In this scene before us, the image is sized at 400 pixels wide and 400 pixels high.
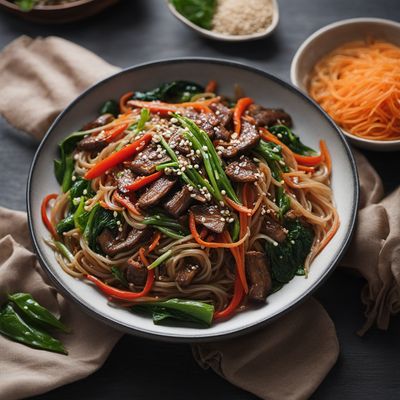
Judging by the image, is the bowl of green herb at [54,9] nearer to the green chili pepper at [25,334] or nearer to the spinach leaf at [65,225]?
the spinach leaf at [65,225]

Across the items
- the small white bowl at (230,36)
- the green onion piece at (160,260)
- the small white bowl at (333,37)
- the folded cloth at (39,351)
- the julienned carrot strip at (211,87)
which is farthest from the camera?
the small white bowl at (230,36)

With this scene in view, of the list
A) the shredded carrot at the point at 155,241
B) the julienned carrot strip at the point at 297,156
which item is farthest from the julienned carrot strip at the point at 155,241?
the julienned carrot strip at the point at 297,156

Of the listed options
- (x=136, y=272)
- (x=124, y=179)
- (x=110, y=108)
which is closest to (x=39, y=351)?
(x=136, y=272)

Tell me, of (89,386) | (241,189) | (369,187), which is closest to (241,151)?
(241,189)

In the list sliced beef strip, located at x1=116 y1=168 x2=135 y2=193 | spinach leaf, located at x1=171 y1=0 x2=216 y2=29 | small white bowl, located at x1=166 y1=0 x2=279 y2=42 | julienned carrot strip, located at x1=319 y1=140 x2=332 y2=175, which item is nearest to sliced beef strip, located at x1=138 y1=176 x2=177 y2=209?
sliced beef strip, located at x1=116 y1=168 x2=135 y2=193

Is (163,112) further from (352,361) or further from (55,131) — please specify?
(352,361)

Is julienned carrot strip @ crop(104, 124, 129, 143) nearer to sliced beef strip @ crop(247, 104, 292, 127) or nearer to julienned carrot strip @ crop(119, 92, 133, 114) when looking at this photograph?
julienned carrot strip @ crop(119, 92, 133, 114)
